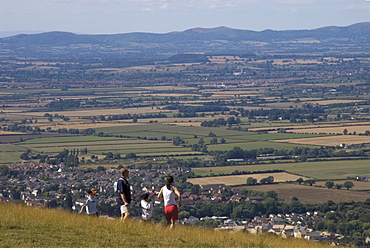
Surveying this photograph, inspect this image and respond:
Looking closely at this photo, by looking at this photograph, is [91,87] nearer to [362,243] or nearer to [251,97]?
[251,97]

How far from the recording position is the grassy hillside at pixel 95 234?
1149 cm

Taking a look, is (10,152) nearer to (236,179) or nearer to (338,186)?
(236,179)

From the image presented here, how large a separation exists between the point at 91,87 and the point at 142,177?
312ft

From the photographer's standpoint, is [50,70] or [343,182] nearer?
[343,182]

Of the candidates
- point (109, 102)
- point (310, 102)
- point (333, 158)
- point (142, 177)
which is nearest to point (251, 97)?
point (310, 102)

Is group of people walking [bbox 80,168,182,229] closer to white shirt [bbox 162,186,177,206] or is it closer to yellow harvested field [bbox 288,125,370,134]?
white shirt [bbox 162,186,177,206]

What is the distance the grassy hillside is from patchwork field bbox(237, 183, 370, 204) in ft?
70.5

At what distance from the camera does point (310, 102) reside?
101m

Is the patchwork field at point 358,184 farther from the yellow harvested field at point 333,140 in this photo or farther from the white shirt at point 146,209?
the white shirt at point 146,209

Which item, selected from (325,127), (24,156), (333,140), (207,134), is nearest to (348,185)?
(333,140)

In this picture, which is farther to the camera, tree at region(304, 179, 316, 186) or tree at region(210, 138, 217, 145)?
tree at region(210, 138, 217, 145)

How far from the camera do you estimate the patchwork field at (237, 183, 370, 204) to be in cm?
3500

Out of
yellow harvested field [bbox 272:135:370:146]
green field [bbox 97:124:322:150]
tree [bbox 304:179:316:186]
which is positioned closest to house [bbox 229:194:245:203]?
tree [bbox 304:179:316:186]

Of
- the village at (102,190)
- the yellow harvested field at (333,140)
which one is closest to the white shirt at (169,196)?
the village at (102,190)
